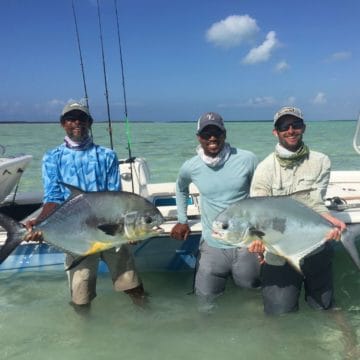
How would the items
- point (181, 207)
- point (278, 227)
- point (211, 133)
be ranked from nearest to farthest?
1. point (278, 227)
2. point (211, 133)
3. point (181, 207)

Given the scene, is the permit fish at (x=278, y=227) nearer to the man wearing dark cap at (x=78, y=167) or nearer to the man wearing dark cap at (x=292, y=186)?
the man wearing dark cap at (x=292, y=186)

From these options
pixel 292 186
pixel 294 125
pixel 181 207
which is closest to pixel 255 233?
pixel 292 186

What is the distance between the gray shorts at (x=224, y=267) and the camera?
11.7 feet

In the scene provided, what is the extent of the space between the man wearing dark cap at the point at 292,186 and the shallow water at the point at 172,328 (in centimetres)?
34

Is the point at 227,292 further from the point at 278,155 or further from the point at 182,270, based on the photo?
the point at 278,155

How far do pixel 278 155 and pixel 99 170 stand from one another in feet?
4.54

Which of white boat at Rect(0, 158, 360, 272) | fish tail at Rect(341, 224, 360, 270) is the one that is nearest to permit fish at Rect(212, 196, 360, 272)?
fish tail at Rect(341, 224, 360, 270)

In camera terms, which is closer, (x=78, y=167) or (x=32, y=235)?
(x=32, y=235)

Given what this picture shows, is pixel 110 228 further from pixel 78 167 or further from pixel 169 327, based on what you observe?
pixel 169 327

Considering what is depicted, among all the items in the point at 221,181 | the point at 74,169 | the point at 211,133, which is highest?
the point at 211,133

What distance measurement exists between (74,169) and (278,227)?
1.63 metres

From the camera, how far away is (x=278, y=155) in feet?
10.4

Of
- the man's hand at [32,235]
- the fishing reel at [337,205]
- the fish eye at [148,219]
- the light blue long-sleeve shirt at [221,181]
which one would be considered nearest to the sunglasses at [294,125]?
the light blue long-sleeve shirt at [221,181]

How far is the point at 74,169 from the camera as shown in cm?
344
